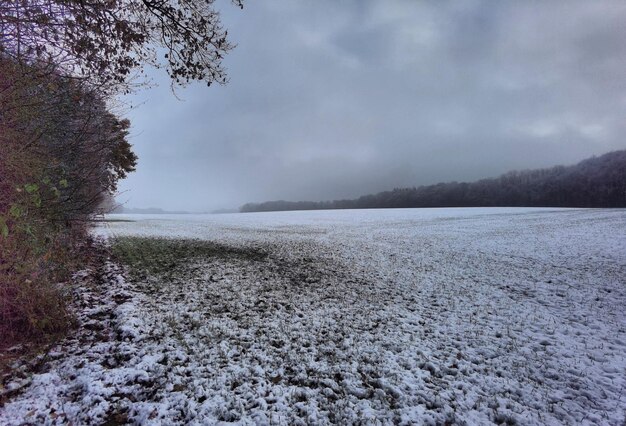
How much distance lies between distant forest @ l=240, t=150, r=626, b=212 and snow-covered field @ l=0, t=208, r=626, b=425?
122m

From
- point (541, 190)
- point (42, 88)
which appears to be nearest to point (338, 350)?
point (42, 88)

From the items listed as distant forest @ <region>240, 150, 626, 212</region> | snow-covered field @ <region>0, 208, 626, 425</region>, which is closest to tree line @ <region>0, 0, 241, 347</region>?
snow-covered field @ <region>0, 208, 626, 425</region>

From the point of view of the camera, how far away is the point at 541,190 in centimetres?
11375

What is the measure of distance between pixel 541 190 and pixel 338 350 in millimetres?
140565

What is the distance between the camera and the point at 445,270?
14820mm

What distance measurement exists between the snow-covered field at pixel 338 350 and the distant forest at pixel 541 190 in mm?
122205

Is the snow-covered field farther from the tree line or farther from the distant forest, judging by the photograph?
the distant forest

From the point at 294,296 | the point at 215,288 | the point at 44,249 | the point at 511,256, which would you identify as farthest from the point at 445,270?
the point at 44,249

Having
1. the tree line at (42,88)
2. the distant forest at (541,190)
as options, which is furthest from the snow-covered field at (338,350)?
the distant forest at (541,190)

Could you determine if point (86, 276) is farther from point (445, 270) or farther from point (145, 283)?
point (445, 270)

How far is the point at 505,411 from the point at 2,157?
35.7ft

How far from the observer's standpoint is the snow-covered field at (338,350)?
502cm

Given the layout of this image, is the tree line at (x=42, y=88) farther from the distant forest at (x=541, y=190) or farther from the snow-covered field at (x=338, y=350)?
the distant forest at (x=541, y=190)

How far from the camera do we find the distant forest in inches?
4033
